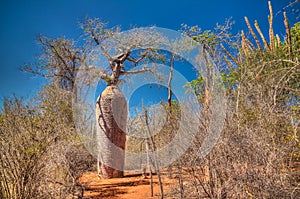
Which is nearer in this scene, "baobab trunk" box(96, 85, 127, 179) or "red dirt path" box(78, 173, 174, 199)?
"red dirt path" box(78, 173, 174, 199)

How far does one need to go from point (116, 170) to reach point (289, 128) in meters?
4.47

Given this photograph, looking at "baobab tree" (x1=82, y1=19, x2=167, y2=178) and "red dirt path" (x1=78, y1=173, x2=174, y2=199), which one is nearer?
"red dirt path" (x1=78, y1=173, x2=174, y2=199)

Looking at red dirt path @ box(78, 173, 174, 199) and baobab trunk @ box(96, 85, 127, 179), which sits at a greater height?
baobab trunk @ box(96, 85, 127, 179)

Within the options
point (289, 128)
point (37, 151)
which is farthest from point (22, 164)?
point (289, 128)

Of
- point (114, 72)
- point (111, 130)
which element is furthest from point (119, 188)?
point (114, 72)

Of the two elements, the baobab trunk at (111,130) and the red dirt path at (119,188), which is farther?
the baobab trunk at (111,130)

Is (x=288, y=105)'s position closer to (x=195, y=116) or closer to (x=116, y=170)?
(x=195, y=116)

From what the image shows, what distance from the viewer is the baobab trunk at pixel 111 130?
6105mm

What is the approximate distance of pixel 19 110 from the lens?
125 inches

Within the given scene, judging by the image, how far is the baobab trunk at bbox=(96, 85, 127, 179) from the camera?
611cm

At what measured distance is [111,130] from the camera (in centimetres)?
626

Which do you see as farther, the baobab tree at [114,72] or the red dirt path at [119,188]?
the baobab tree at [114,72]

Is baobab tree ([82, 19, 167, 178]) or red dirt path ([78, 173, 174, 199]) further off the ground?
baobab tree ([82, 19, 167, 178])

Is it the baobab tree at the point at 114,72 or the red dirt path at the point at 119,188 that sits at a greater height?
the baobab tree at the point at 114,72
